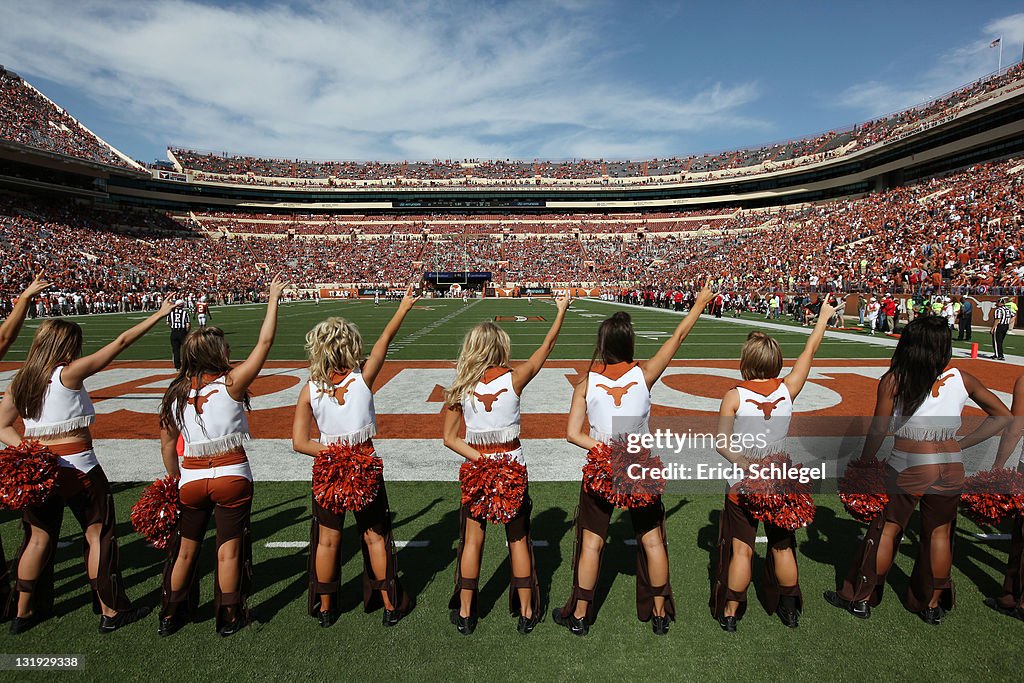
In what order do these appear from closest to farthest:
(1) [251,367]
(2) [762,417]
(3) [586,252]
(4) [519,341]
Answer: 1. (1) [251,367]
2. (2) [762,417]
3. (4) [519,341]
4. (3) [586,252]

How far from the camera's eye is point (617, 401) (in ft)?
10.2

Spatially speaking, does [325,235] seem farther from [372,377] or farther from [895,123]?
[372,377]

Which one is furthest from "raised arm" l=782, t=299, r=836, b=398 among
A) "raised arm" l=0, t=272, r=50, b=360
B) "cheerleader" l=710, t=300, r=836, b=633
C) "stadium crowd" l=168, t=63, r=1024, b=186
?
"stadium crowd" l=168, t=63, r=1024, b=186

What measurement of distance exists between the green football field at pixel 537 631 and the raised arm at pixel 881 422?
0.98 meters

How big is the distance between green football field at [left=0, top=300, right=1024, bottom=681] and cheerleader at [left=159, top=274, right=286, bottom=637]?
24 cm

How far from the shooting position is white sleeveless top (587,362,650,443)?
3.11 metres

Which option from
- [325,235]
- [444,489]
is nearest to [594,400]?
[444,489]

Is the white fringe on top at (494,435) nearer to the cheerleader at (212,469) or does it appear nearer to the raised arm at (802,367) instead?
the cheerleader at (212,469)

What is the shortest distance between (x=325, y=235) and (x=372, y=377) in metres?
80.3

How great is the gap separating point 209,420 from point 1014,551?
4.56m

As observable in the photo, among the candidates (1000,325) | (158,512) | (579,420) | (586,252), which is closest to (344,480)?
(158,512)

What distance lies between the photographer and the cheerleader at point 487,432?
312cm

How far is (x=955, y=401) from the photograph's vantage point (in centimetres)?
311

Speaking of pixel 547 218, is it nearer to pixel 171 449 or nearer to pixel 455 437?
pixel 455 437
